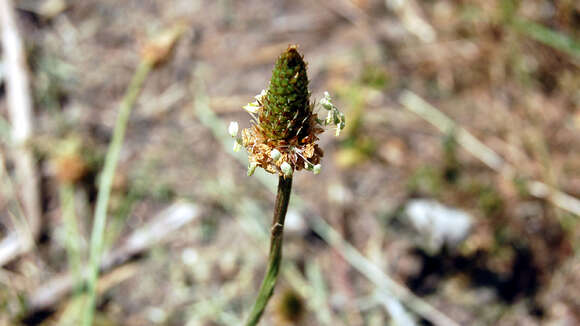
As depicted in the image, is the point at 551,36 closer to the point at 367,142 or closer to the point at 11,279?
the point at 367,142

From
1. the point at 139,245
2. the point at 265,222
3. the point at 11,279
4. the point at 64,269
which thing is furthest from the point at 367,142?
the point at 11,279

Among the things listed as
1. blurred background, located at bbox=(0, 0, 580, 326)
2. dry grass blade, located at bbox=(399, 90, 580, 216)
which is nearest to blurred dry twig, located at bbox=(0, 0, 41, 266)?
blurred background, located at bbox=(0, 0, 580, 326)

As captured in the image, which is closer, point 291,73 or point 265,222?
point 291,73

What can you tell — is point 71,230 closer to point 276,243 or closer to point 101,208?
point 101,208

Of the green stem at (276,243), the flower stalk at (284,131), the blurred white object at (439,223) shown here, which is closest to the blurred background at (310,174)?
the blurred white object at (439,223)

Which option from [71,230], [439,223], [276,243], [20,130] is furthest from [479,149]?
[20,130]

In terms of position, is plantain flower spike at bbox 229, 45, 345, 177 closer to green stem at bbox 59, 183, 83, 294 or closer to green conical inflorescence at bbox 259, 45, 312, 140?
green conical inflorescence at bbox 259, 45, 312, 140

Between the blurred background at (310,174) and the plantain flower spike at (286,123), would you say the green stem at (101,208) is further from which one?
the plantain flower spike at (286,123)
